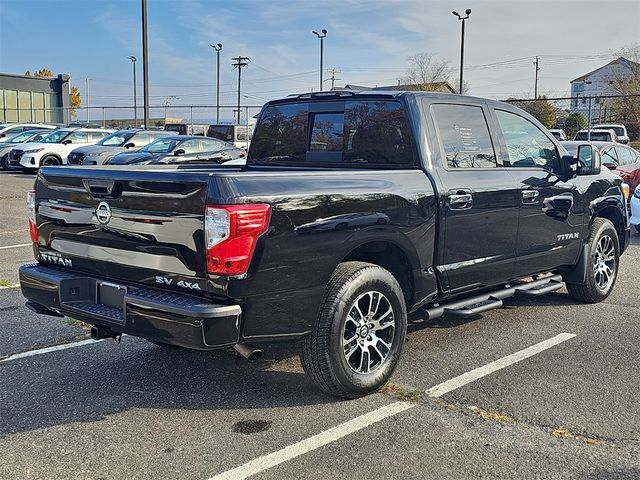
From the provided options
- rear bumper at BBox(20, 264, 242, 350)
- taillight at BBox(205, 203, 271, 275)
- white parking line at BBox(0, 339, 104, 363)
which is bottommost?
white parking line at BBox(0, 339, 104, 363)

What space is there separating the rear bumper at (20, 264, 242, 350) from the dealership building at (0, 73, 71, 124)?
5150 cm

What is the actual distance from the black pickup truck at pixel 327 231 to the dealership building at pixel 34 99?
5122cm

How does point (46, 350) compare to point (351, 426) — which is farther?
point (46, 350)

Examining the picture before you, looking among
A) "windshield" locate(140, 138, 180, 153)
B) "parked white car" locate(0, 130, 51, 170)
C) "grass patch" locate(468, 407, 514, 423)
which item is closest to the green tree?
"windshield" locate(140, 138, 180, 153)

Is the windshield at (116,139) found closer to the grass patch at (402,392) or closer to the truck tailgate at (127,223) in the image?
the truck tailgate at (127,223)

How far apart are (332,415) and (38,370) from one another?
2196mm

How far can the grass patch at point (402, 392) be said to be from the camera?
4.26m

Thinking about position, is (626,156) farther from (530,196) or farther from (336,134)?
(336,134)

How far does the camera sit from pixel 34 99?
53.4 metres

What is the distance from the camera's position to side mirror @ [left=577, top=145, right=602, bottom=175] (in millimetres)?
6059

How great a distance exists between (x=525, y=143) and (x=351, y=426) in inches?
122

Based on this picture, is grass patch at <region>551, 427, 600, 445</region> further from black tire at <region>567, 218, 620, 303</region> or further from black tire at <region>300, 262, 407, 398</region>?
black tire at <region>567, 218, 620, 303</region>

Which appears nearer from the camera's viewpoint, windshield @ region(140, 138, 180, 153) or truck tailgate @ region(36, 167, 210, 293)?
truck tailgate @ region(36, 167, 210, 293)

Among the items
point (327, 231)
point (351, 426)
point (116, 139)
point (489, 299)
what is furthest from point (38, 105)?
point (351, 426)
